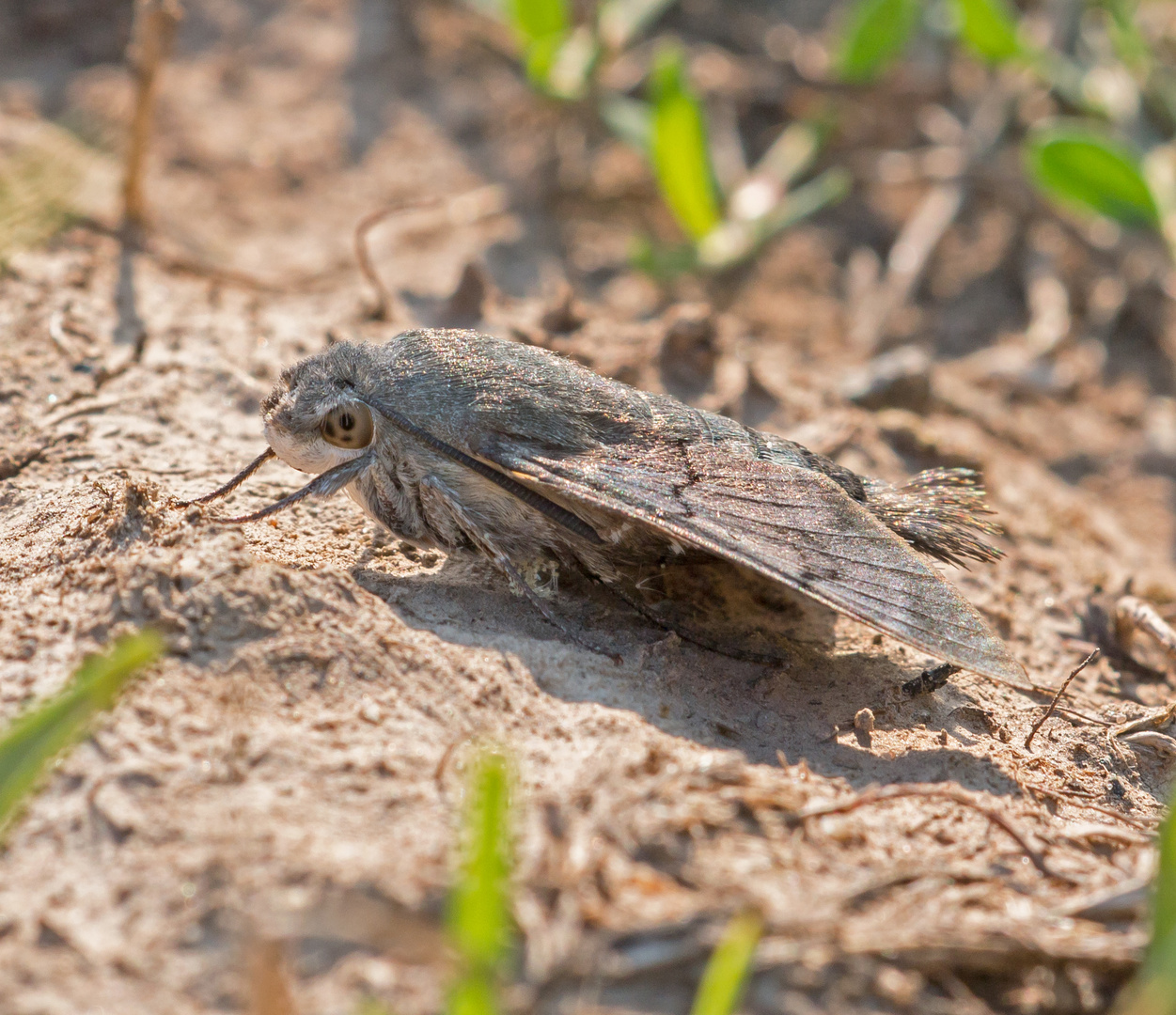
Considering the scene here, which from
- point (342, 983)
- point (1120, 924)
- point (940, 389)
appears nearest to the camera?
point (342, 983)

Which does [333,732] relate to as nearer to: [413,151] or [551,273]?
[551,273]

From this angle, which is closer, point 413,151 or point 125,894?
point 125,894

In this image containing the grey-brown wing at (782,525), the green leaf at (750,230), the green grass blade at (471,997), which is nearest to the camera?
the green grass blade at (471,997)

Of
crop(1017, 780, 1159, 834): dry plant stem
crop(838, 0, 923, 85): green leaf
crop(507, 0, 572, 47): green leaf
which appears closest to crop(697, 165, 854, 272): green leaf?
crop(838, 0, 923, 85): green leaf

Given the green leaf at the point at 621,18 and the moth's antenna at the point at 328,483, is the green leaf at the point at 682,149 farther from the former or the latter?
the moth's antenna at the point at 328,483

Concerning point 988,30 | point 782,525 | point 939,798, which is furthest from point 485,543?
point 988,30

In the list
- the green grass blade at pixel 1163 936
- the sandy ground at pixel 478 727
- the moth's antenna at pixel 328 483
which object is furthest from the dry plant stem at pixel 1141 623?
the moth's antenna at pixel 328 483

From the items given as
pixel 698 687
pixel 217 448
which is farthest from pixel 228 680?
pixel 217 448
